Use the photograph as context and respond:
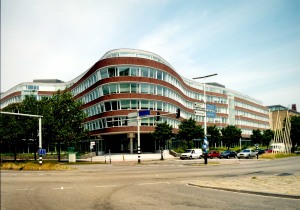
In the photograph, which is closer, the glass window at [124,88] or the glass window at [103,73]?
the glass window at [124,88]

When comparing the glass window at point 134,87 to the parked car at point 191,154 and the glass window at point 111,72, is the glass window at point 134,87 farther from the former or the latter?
the parked car at point 191,154

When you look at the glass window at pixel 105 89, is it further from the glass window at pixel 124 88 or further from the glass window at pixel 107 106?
the glass window at pixel 124 88

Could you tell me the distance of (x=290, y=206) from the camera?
9.81 metres

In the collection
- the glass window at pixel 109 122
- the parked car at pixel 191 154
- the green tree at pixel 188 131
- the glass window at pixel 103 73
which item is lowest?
the parked car at pixel 191 154

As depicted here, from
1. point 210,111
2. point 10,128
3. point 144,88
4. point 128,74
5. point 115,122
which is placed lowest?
point 10,128

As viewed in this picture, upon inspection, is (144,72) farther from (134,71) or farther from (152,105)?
(152,105)

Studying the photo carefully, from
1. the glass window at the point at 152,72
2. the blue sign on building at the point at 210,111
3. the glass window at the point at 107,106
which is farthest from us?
the glass window at the point at 152,72

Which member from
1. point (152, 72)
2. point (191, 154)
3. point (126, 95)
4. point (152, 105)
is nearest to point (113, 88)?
point (126, 95)

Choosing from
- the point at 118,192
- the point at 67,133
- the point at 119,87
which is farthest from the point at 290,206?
the point at 119,87

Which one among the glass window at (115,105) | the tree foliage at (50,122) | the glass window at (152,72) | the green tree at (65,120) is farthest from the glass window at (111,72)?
the tree foliage at (50,122)

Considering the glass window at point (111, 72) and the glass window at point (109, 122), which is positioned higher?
the glass window at point (111, 72)

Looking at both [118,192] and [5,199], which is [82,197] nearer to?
[118,192]

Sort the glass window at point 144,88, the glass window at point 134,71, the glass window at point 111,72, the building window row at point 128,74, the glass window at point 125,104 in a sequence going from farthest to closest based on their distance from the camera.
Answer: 1. the glass window at point 144,88
2. the glass window at point 111,72
3. the glass window at point 134,71
4. the building window row at point 128,74
5. the glass window at point 125,104

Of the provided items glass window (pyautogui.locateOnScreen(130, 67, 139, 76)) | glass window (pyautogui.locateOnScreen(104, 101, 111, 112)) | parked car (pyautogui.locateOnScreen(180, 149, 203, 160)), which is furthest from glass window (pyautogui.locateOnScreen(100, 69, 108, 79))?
parked car (pyautogui.locateOnScreen(180, 149, 203, 160))
